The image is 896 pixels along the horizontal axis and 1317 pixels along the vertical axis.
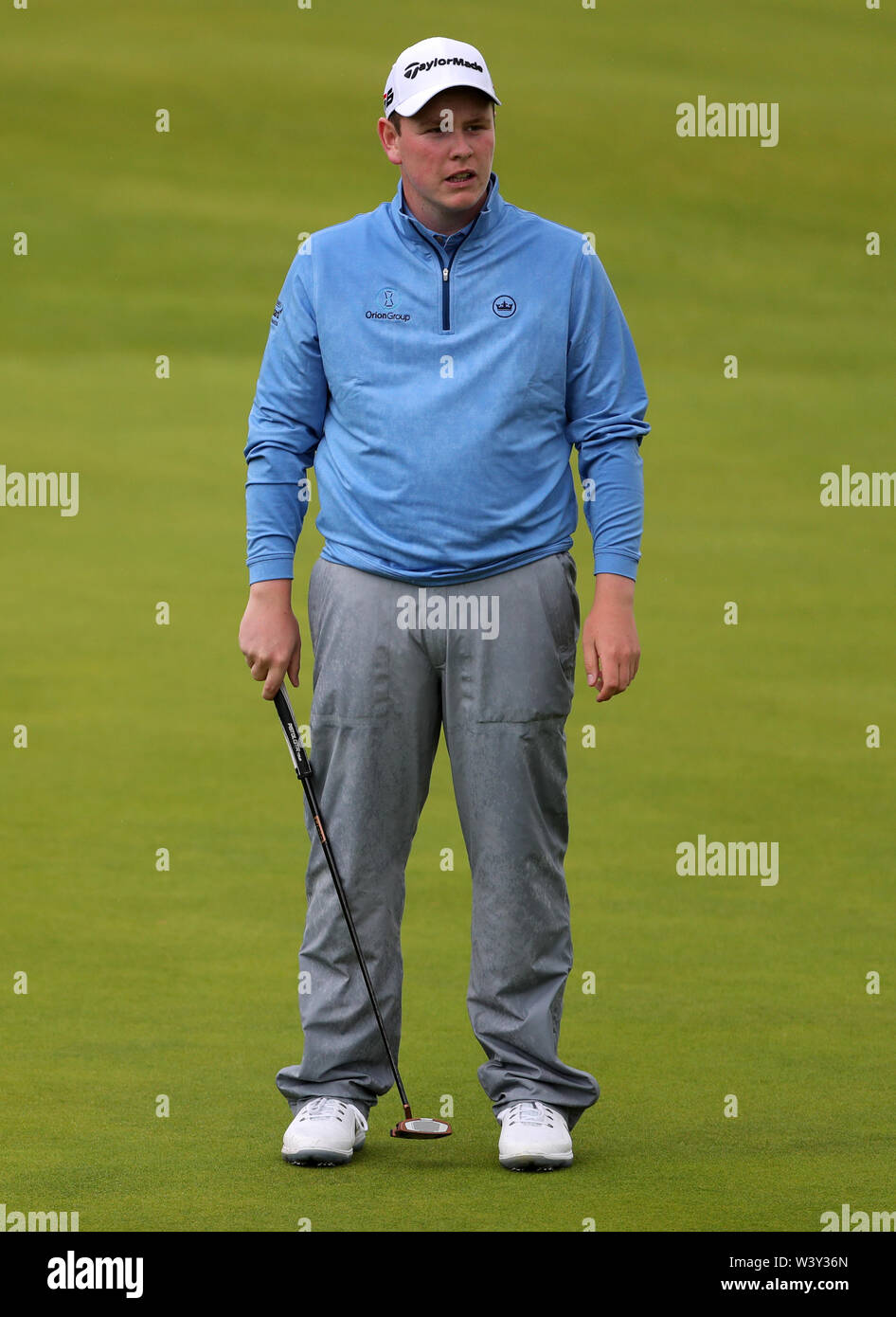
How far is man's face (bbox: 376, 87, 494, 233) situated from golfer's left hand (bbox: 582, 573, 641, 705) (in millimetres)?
637

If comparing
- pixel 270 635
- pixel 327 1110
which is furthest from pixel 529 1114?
pixel 270 635

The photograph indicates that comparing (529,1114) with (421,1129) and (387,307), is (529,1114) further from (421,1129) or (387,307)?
(387,307)

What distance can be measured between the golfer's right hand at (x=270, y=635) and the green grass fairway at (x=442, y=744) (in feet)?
2.52

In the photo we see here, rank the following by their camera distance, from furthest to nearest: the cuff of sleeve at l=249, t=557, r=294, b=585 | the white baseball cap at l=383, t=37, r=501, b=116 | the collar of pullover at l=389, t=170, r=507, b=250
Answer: the cuff of sleeve at l=249, t=557, r=294, b=585 < the collar of pullover at l=389, t=170, r=507, b=250 < the white baseball cap at l=383, t=37, r=501, b=116

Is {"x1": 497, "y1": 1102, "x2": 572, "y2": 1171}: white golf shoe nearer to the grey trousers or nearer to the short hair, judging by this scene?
the grey trousers

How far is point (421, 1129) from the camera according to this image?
3.33 meters

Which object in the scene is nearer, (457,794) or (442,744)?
(457,794)

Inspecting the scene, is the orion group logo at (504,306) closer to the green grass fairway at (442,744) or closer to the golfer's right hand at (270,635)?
the golfer's right hand at (270,635)

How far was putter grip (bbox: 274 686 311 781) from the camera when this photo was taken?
339 cm

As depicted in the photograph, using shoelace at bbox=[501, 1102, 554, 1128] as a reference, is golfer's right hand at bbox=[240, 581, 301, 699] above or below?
above

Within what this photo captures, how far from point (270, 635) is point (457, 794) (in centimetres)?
39

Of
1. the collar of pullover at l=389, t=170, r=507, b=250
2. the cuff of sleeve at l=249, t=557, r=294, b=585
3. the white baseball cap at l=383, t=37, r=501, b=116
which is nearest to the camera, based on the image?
the white baseball cap at l=383, t=37, r=501, b=116

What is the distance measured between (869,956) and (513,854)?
1652mm

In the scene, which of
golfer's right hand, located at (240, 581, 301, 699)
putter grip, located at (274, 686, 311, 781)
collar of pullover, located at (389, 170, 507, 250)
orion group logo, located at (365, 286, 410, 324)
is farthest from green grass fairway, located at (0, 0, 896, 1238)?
collar of pullover, located at (389, 170, 507, 250)
